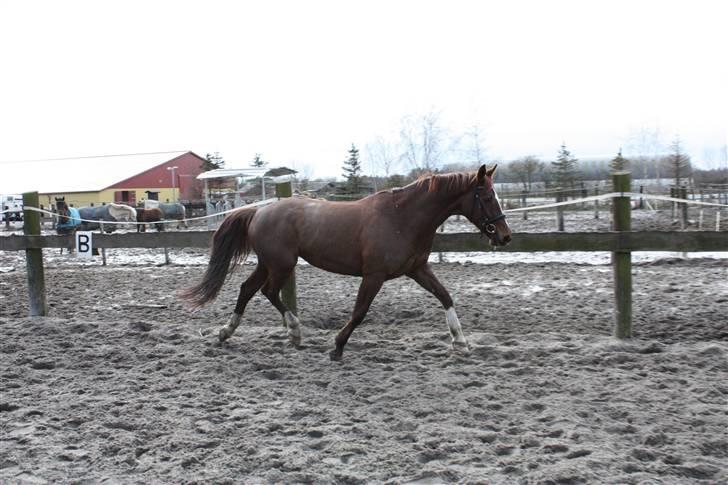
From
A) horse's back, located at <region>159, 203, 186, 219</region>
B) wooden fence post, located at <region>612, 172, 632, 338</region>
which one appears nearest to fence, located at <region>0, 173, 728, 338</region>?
wooden fence post, located at <region>612, 172, 632, 338</region>

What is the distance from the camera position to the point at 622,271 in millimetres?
5715

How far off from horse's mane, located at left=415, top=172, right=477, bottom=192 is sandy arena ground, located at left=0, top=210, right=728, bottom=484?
142 cm

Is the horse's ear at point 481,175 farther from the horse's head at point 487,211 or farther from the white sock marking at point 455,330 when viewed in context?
the white sock marking at point 455,330

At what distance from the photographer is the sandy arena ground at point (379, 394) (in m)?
3.11

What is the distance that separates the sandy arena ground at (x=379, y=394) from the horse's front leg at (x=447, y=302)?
177 mm

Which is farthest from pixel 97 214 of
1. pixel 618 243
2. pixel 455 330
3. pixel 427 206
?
pixel 618 243

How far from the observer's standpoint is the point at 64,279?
10.6m

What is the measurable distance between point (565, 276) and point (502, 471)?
6.70m

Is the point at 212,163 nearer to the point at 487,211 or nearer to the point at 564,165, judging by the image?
the point at 564,165

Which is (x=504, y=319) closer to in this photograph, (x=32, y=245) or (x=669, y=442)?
(x=669, y=442)

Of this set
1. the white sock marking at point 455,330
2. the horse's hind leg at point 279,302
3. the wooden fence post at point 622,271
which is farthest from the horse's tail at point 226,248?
the wooden fence post at point 622,271

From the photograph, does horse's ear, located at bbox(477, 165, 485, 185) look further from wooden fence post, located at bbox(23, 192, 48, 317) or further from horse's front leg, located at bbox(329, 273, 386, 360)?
wooden fence post, located at bbox(23, 192, 48, 317)

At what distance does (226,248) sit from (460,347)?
2507 mm

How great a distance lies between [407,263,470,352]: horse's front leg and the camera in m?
5.36
